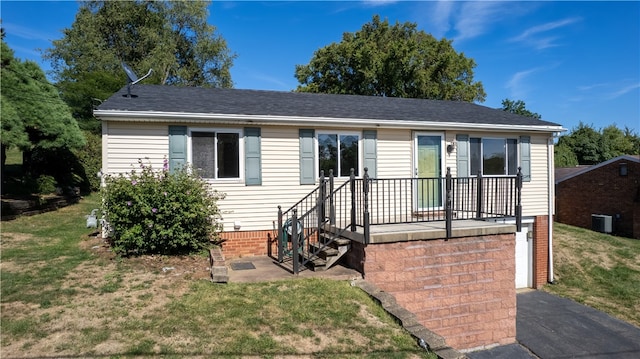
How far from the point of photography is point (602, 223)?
16.5 metres

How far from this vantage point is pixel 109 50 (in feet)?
90.5

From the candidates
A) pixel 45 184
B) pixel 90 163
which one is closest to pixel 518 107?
pixel 90 163

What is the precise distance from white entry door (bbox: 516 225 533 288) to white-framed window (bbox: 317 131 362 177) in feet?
19.2

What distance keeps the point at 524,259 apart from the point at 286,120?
27.4 feet

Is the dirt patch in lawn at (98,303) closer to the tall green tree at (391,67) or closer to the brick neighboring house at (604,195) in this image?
the brick neighboring house at (604,195)

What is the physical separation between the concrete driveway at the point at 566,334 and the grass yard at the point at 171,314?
3143 mm

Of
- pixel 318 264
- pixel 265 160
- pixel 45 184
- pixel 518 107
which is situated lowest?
pixel 318 264

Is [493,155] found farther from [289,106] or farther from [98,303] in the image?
[98,303]

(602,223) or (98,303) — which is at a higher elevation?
(98,303)

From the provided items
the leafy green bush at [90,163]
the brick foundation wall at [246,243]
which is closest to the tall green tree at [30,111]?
the leafy green bush at [90,163]

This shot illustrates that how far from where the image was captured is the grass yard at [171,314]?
392 centimetres

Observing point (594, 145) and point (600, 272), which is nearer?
point (600, 272)

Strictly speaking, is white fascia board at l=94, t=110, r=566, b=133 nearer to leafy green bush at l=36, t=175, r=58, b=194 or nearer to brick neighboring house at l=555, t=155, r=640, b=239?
leafy green bush at l=36, t=175, r=58, b=194

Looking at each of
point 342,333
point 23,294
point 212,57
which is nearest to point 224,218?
point 23,294
